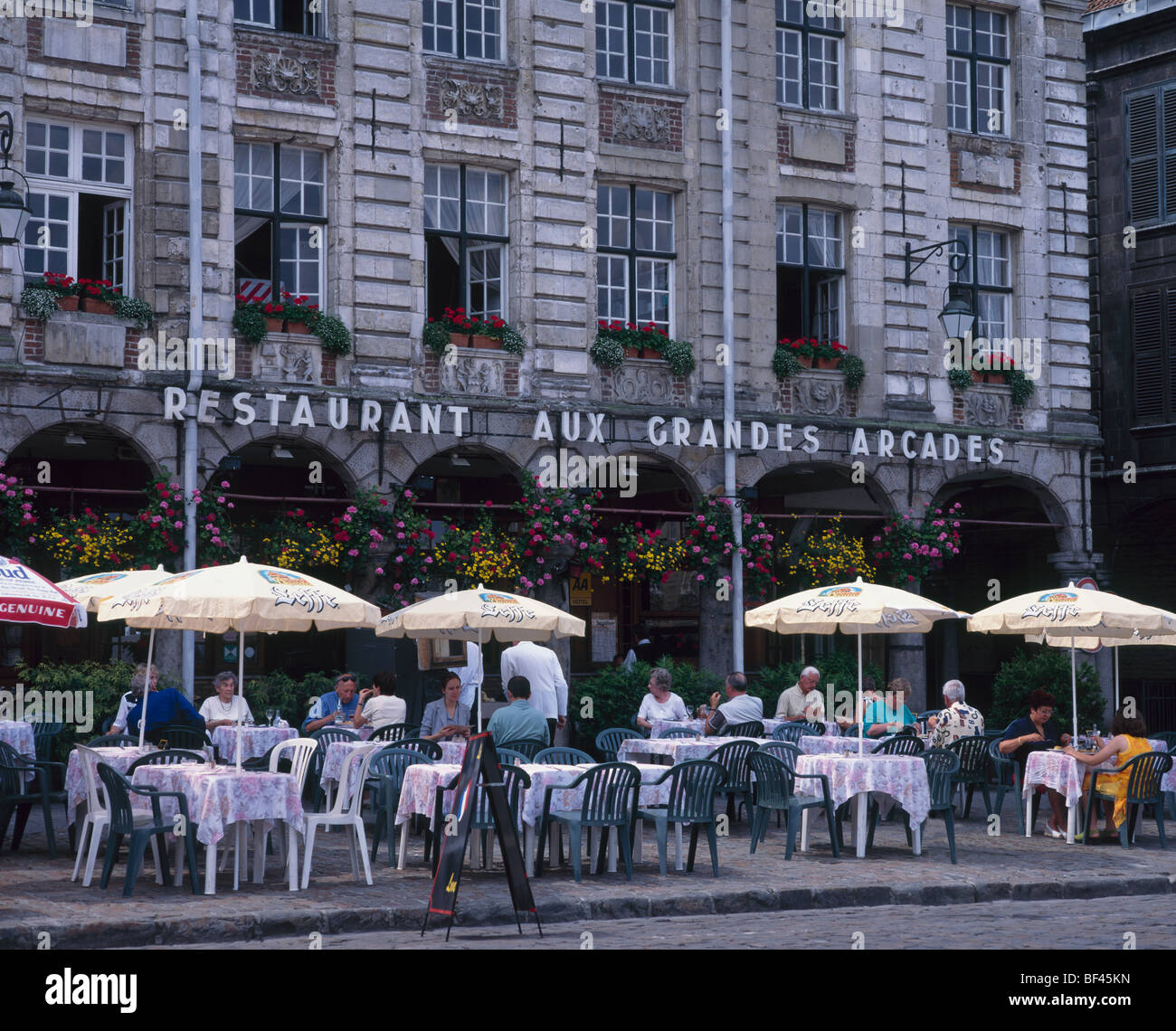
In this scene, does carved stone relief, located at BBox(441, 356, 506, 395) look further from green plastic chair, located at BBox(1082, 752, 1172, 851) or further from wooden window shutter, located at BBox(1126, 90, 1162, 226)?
wooden window shutter, located at BBox(1126, 90, 1162, 226)

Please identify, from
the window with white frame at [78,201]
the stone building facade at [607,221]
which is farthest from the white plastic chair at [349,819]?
the window with white frame at [78,201]

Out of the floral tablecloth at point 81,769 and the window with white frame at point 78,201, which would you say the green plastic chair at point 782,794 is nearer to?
the floral tablecloth at point 81,769

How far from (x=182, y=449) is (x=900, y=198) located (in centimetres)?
1090

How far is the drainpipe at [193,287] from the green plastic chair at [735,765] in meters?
6.95

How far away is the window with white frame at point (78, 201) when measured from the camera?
19344mm

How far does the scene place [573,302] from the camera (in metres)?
22.1

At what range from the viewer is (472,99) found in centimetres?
2166

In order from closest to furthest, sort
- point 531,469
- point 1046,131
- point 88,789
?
point 88,789
point 531,469
point 1046,131

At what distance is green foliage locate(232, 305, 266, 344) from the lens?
19.9m

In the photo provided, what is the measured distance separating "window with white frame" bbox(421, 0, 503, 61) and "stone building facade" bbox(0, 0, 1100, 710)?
0.04 m

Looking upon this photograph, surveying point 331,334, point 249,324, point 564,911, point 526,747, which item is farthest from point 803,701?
point 564,911

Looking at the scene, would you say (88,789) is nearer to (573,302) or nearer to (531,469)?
(531,469)

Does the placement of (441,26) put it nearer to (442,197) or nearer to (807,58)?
(442,197)

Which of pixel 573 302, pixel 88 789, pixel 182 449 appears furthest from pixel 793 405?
pixel 88 789
